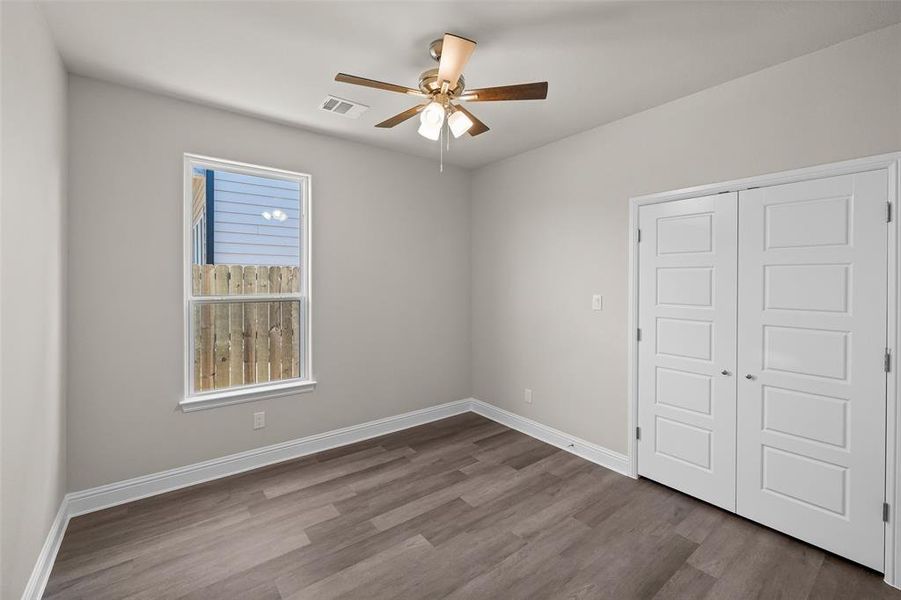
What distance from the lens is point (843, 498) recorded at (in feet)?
7.13

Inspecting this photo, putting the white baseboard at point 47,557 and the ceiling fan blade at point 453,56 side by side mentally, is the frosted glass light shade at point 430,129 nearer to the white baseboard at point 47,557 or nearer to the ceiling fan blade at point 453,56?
the ceiling fan blade at point 453,56

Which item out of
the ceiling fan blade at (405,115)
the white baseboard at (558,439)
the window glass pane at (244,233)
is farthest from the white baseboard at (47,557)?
the white baseboard at (558,439)

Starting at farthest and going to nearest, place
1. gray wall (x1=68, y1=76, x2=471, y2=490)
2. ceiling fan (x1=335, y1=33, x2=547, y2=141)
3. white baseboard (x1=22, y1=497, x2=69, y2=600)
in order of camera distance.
Result: gray wall (x1=68, y1=76, x2=471, y2=490) < ceiling fan (x1=335, y1=33, x2=547, y2=141) < white baseboard (x1=22, y1=497, x2=69, y2=600)

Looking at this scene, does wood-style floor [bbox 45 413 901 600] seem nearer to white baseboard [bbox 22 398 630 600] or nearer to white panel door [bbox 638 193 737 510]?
white baseboard [bbox 22 398 630 600]

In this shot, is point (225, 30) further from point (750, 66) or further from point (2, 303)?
point (750, 66)

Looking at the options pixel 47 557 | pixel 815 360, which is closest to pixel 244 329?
pixel 47 557

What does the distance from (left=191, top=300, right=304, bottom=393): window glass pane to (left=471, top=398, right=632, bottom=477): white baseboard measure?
2028mm

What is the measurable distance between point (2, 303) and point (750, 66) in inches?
149

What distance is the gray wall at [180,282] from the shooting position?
257 cm

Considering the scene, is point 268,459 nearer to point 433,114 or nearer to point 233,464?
point 233,464

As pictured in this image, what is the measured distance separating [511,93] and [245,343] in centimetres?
270

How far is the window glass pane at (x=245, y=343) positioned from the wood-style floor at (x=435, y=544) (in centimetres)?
77

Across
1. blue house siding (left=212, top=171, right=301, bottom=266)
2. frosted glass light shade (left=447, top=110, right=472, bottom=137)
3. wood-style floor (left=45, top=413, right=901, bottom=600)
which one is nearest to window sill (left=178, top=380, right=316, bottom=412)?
wood-style floor (left=45, top=413, right=901, bottom=600)

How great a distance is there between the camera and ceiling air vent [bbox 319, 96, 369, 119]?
9.29ft
